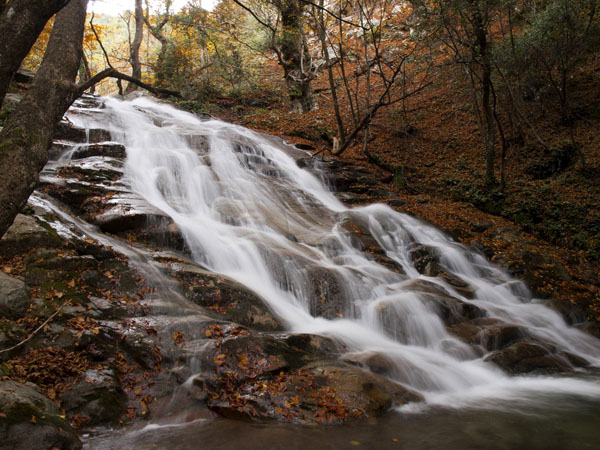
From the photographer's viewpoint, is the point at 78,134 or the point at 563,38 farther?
the point at 563,38

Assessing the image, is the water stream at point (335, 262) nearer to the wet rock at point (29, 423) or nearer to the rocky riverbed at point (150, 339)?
the rocky riverbed at point (150, 339)

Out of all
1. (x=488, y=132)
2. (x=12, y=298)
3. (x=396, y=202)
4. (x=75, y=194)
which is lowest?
(x=12, y=298)

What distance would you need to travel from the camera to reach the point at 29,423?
Result: 3000 mm

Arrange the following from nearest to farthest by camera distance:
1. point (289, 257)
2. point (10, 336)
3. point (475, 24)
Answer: point (10, 336) < point (289, 257) < point (475, 24)

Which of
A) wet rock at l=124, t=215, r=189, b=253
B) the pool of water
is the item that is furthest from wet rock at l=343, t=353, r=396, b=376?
wet rock at l=124, t=215, r=189, b=253

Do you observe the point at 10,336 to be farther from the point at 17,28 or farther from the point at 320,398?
the point at 320,398

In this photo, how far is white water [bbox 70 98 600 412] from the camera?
5875mm

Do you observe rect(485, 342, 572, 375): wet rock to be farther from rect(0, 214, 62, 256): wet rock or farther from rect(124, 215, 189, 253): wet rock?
rect(0, 214, 62, 256): wet rock

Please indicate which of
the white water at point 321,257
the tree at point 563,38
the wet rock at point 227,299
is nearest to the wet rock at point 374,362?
the white water at point 321,257

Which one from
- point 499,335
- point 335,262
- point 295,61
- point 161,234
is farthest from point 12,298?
point 295,61

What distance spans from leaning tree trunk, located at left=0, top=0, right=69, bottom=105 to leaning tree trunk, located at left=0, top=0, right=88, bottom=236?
0.26 metres

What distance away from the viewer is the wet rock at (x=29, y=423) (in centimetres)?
288

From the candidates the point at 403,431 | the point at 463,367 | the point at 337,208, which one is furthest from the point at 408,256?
the point at 403,431

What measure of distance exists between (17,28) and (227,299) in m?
4.35
